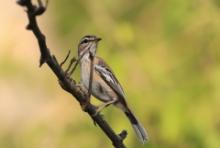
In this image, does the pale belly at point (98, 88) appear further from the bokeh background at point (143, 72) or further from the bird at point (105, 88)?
the bokeh background at point (143, 72)

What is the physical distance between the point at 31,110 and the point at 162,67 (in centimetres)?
137

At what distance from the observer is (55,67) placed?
64.5 inches

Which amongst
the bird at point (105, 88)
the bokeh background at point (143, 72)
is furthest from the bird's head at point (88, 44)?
the bokeh background at point (143, 72)

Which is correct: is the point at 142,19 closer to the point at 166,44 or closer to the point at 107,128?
the point at 166,44

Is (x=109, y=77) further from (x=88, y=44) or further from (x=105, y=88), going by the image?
(x=88, y=44)

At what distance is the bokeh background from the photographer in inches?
161

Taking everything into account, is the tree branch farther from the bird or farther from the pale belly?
the pale belly

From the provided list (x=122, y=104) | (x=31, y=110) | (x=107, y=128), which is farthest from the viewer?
(x=31, y=110)

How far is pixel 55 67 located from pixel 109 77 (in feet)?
4.23

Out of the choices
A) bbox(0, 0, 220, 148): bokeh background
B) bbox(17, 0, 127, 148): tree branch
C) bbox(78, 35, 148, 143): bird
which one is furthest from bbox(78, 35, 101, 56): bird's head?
bbox(0, 0, 220, 148): bokeh background

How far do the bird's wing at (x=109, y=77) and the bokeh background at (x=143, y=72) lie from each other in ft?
2.89

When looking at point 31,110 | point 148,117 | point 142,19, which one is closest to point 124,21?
point 142,19

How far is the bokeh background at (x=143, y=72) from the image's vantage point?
161 inches

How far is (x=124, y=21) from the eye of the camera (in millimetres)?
4363
